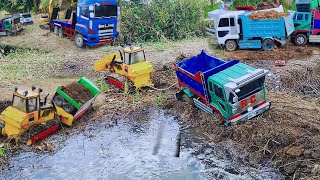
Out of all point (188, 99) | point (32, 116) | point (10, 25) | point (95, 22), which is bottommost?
point (188, 99)

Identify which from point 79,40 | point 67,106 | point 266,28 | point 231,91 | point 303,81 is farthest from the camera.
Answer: point 79,40

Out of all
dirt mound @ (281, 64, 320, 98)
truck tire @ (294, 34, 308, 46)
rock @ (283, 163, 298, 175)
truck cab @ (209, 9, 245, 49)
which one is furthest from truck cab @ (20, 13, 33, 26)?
rock @ (283, 163, 298, 175)

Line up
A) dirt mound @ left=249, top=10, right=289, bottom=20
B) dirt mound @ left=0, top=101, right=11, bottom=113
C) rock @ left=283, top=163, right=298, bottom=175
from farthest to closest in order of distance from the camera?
1. dirt mound @ left=249, top=10, right=289, bottom=20
2. dirt mound @ left=0, top=101, right=11, bottom=113
3. rock @ left=283, top=163, right=298, bottom=175

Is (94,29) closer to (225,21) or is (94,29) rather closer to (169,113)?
(225,21)

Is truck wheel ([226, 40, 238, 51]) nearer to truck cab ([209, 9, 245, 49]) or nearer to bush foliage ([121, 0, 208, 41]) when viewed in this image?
truck cab ([209, 9, 245, 49])

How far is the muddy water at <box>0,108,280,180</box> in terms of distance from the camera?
12.1 metres

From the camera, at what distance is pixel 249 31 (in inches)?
803

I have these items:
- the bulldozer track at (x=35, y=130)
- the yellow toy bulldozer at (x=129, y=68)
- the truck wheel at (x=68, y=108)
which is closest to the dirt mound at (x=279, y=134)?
the yellow toy bulldozer at (x=129, y=68)

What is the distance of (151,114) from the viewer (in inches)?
609

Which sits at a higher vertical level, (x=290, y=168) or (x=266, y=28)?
(x=266, y=28)

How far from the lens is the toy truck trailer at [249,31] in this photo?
795 inches

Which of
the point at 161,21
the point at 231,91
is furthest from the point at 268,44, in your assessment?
the point at 231,91

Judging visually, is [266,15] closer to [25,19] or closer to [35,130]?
[35,130]

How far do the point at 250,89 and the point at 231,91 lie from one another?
2.62ft
